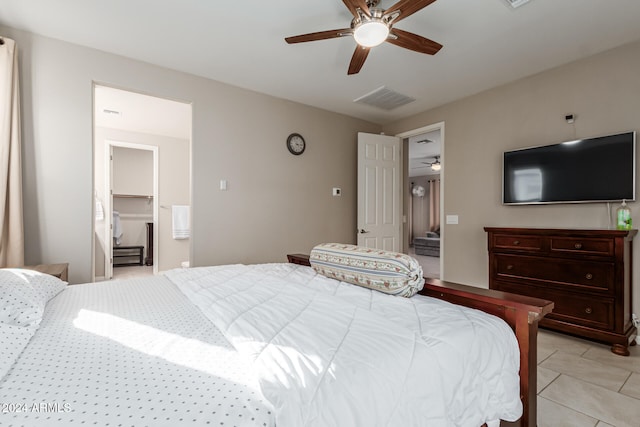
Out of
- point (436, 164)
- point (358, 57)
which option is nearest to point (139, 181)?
point (358, 57)

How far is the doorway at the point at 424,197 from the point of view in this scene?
18.6 feet

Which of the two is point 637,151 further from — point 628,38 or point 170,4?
point 170,4

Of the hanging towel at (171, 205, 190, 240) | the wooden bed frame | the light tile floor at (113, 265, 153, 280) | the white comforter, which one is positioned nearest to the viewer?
the white comforter

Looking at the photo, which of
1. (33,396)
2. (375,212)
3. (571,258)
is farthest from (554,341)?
(33,396)

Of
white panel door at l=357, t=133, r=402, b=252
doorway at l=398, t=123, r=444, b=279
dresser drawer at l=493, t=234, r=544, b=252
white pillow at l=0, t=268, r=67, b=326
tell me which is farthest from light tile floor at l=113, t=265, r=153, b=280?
dresser drawer at l=493, t=234, r=544, b=252

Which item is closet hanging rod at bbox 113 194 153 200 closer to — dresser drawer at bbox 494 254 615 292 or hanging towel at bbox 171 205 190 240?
hanging towel at bbox 171 205 190 240

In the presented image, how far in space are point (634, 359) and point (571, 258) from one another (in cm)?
81

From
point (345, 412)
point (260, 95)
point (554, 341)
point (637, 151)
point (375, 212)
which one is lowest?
point (554, 341)

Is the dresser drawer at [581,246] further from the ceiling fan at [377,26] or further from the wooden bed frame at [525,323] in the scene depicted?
the ceiling fan at [377,26]

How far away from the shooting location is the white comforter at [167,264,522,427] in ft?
2.33

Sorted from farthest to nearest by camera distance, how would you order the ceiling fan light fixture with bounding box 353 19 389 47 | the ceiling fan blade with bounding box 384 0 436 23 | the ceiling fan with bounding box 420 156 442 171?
the ceiling fan with bounding box 420 156 442 171 < the ceiling fan light fixture with bounding box 353 19 389 47 < the ceiling fan blade with bounding box 384 0 436 23

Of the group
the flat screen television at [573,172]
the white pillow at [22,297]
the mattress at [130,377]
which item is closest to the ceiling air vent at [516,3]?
the flat screen television at [573,172]

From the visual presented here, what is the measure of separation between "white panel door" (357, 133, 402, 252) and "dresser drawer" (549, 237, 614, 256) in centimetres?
211

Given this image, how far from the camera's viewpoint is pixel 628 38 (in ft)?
8.33
